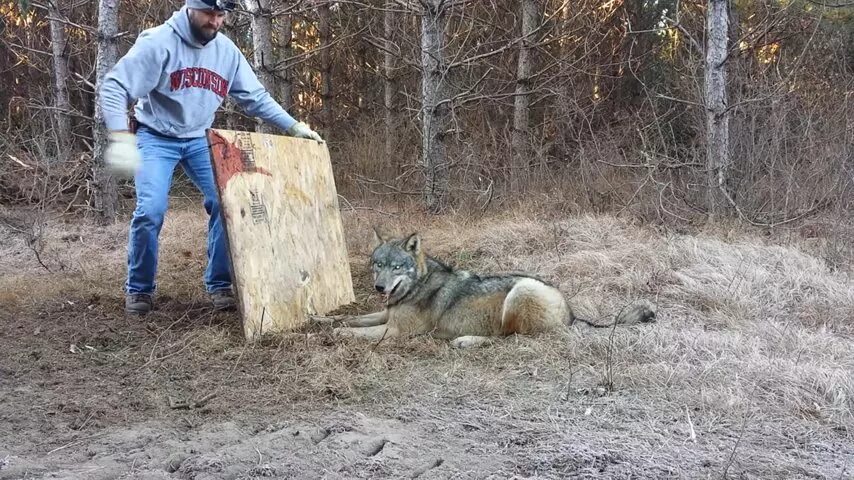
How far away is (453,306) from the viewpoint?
16.9 ft

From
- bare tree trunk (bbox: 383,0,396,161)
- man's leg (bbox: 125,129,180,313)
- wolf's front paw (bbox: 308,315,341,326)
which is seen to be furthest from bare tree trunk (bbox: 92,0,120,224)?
bare tree trunk (bbox: 383,0,396,161)

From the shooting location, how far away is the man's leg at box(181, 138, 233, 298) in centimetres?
530

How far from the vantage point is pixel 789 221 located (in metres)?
7.66

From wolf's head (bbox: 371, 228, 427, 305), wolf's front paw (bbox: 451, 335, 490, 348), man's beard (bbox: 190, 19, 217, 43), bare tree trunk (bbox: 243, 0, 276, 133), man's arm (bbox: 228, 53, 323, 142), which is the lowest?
wolf's front paw (bbox: 451, 335, 490, 348)

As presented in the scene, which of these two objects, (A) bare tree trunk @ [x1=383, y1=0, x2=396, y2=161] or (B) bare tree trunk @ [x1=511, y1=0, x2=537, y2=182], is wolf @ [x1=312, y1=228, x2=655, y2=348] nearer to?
(B) bare tree trunk @ [x1=511, y1=0, x2=537, y2=182]

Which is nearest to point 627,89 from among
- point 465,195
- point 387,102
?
point 387,102

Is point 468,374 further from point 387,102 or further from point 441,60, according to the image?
point 387,102

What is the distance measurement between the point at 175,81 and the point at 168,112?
259 millimetres

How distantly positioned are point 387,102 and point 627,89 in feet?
17.9

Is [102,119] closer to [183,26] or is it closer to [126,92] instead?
[183,26]

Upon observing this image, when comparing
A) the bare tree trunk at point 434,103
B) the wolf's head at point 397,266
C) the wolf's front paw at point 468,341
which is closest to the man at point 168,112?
the wolf's head at point 397,266

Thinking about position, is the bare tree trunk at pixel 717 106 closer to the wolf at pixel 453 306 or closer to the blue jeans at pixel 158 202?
the wolf at pixel 453 306

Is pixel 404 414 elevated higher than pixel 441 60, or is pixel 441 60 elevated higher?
pixel 441 60

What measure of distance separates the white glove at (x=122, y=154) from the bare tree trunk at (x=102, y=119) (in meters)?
4.01
